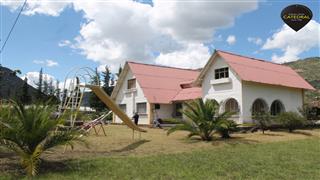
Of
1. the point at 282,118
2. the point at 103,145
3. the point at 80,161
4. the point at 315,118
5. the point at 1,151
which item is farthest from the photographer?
the point at 315,118

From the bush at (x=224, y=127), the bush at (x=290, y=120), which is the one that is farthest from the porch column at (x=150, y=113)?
the bush at (x=224, y=127)

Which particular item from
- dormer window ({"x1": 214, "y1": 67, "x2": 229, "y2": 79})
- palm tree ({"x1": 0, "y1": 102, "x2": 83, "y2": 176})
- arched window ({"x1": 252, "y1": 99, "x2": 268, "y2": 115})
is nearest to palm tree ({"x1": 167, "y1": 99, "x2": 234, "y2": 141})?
palm tree ({"x1": 0, "y1": 102, "x2": 83, "y2": 176})

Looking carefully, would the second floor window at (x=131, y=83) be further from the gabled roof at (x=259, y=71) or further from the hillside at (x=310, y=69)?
the hillside at (x=310, y=69)

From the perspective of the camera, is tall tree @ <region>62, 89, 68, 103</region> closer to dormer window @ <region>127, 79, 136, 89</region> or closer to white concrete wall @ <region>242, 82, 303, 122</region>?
white concrete wall @ <region>242, 82, 303, 122</region>

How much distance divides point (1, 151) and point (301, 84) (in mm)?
24762

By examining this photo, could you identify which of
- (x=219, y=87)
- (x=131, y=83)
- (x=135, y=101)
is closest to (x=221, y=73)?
(x=219, y=87)

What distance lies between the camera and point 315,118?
A: 104 feet

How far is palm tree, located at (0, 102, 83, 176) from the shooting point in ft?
33.6

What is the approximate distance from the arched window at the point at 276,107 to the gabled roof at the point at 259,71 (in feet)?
5.27

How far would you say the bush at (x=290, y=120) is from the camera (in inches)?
938

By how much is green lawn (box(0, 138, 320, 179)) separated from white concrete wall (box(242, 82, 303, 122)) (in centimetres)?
1331

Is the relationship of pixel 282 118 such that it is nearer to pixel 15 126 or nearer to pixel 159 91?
pixel 159 91

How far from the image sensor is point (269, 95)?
29062 mm

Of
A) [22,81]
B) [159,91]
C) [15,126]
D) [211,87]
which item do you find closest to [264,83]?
[211,87]
